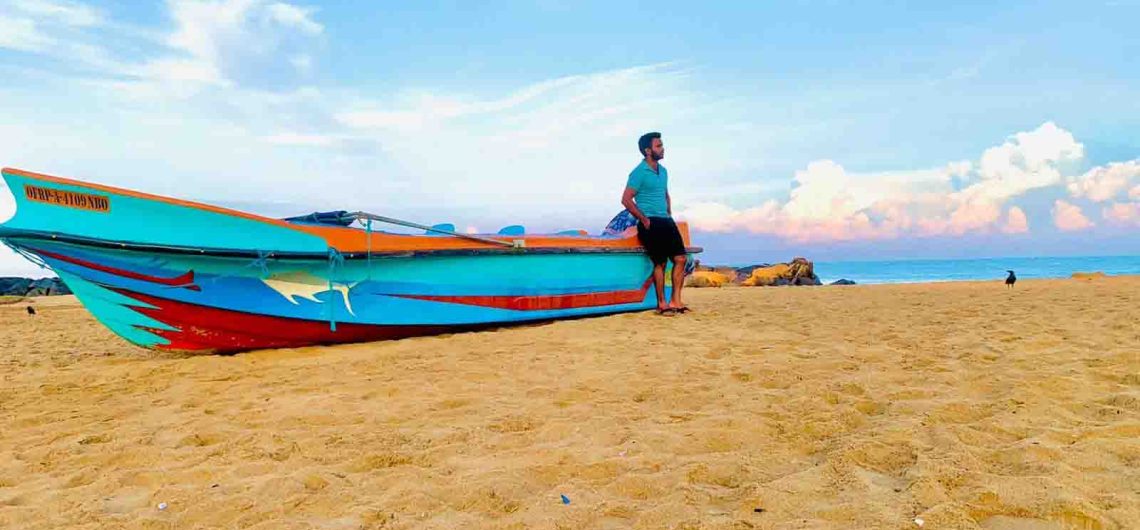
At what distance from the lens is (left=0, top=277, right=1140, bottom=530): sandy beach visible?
1892 mm

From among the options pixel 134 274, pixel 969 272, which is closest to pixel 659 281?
pixel 134 274

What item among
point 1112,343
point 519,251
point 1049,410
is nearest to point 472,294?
point 519,251

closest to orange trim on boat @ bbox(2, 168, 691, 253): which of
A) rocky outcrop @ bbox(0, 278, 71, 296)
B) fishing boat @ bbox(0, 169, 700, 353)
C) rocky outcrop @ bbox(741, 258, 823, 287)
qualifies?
fishing boat @ bbox(0, 169, 700, 353)

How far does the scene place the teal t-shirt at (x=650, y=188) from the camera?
648 cm

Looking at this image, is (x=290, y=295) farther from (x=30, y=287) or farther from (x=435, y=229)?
(x=30, y=287)

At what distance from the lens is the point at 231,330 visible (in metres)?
4.79

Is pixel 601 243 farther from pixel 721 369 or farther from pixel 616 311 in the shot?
pixel 721 369

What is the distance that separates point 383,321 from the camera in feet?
17.3

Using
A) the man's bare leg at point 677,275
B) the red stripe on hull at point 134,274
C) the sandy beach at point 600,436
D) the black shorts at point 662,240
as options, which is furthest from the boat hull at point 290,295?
the man's bare leg at point 677,275

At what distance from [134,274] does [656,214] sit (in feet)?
15.2

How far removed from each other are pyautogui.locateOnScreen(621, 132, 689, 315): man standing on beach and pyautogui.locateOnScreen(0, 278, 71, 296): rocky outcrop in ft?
56.9

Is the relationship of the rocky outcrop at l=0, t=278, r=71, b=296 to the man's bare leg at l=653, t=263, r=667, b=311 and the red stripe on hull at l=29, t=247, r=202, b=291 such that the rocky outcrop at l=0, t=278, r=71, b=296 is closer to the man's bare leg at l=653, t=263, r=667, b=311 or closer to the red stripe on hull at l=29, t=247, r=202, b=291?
the red stripe on hull at l=29, t=247, r=202, b=291

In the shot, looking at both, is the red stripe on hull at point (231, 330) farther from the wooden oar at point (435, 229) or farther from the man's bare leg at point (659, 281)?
the man's bare leg at point (659, 281)

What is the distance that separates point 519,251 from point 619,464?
3912 millimetres
